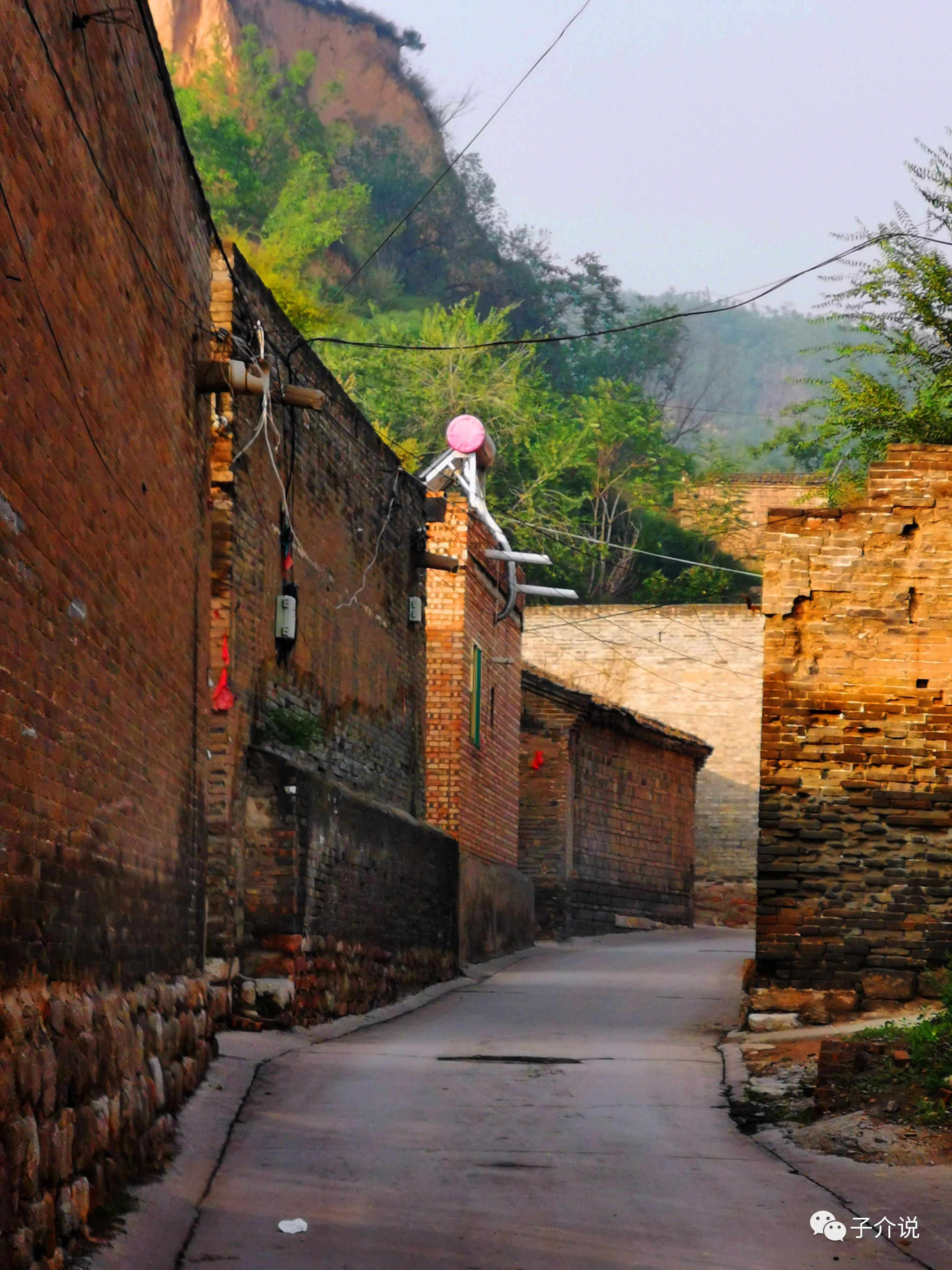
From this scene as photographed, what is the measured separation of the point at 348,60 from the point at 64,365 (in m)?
74.3

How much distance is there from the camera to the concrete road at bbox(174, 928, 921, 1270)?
21.0 ft

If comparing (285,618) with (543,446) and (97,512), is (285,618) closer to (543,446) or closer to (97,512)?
(97,512)

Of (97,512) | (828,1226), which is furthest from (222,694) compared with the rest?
(828,1226)

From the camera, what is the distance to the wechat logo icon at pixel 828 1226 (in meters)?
6.61

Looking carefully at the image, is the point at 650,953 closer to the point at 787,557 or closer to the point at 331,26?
the point at 787,557

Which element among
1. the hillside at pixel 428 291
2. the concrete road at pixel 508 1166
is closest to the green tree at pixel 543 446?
the hillside at pixel 428 291

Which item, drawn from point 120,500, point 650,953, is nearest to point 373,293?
point 650,953

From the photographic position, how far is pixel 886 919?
45.5 ft

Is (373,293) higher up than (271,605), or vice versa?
(373,293)

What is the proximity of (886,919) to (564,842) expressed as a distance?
49.8ft

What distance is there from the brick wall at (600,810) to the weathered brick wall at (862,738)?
14.1 m

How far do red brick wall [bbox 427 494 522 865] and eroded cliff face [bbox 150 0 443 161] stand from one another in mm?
54679

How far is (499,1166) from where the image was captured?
8109mm

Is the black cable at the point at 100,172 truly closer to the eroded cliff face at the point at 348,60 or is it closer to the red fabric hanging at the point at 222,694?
the red fabric hanging at the point at 222,694
